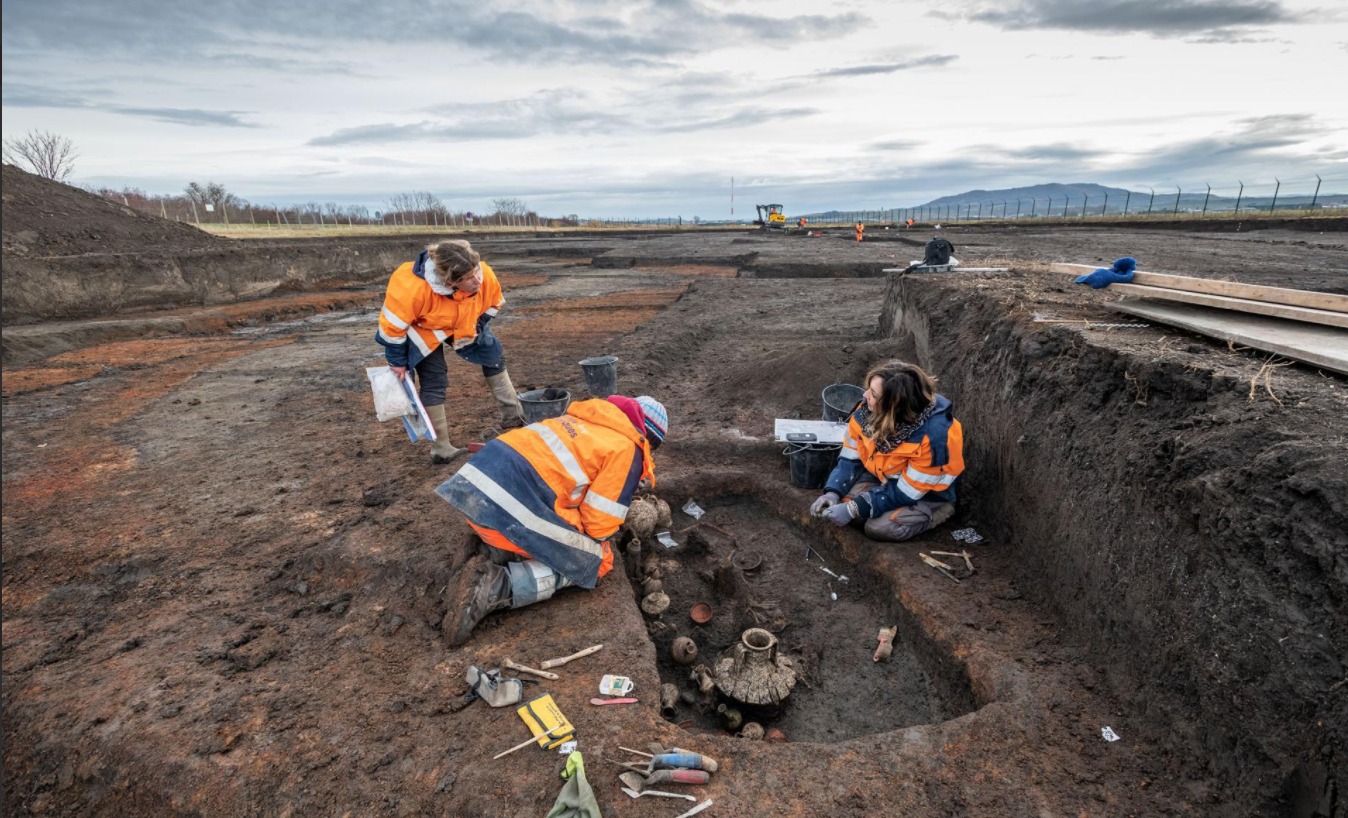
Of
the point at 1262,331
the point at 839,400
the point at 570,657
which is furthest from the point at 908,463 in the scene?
the point at 570,657

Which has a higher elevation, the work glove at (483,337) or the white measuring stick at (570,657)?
the work glove at (483,337)

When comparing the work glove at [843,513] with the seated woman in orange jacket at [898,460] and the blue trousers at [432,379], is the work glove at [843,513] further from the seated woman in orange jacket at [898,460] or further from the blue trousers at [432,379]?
the blue trousers at [432,379]

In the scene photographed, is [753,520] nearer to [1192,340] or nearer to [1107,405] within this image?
[1107,405]

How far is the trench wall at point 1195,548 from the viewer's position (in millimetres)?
2152

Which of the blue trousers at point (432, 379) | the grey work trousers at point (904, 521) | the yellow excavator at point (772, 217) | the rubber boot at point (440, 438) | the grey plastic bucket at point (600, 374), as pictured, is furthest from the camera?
the yellow excavator at point (772, 217)

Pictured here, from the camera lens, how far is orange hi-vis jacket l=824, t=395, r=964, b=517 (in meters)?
4.13

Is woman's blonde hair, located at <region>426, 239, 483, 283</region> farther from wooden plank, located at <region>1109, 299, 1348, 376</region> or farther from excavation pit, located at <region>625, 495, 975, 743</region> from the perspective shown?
wooden plank, located at <region>1109, 299, 1348, 376</region>

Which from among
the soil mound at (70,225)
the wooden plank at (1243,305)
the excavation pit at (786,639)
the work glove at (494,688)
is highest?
the soil mound at (70,225)

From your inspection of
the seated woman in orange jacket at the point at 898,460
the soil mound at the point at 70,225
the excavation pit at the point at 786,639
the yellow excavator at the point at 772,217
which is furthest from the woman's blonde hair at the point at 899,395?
the yellow excavator at the point at 772,217

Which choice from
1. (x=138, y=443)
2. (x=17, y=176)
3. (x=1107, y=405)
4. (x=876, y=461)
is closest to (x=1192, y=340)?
(x=1107, y=405)

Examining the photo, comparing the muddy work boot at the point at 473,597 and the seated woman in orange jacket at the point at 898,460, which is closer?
the muddy work boot at the point at 473,597

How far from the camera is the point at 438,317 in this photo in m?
4.99

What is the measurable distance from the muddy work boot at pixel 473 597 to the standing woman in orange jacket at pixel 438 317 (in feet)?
7.20

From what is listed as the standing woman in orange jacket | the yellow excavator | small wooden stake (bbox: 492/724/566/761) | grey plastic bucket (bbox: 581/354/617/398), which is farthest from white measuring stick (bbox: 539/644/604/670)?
the yellow excavator
